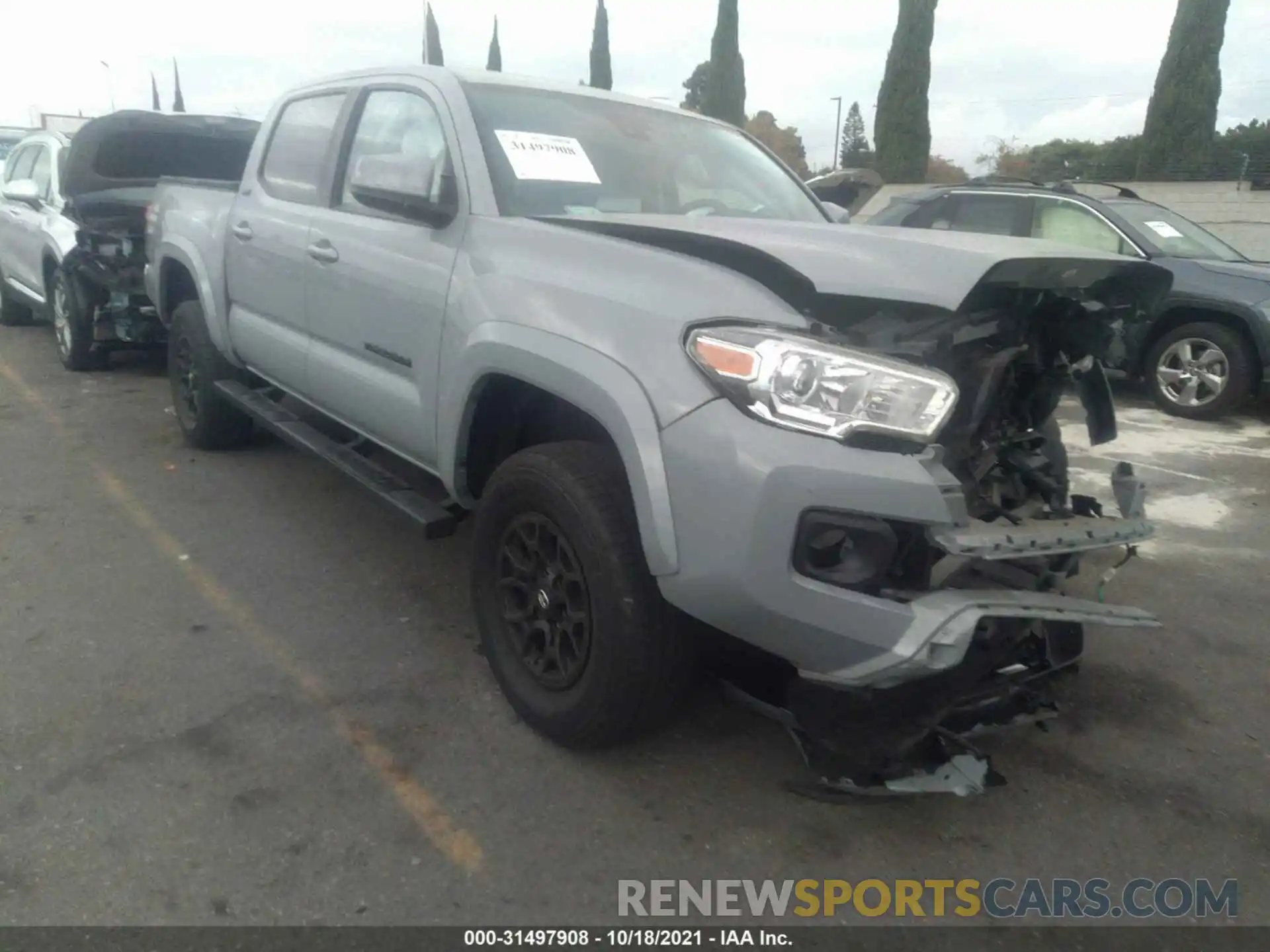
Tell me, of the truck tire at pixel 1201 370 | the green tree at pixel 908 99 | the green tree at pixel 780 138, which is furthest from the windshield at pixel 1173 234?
the green tree at pixel 780 138

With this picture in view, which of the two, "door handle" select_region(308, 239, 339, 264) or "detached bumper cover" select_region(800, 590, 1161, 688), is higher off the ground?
"door handle" select_region(308, 239, 339, 264)

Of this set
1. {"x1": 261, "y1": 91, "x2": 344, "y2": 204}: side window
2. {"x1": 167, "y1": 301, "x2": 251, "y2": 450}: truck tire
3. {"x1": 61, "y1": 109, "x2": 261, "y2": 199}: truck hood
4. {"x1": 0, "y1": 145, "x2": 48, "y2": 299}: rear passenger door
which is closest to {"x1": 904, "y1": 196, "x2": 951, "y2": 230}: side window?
{"x1": 61, "y1": 109, "x2": 261, "y2": 199}: truck hood

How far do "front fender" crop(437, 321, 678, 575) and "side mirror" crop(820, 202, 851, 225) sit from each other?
2.02m

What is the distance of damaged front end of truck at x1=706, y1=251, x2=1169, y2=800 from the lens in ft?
7.48

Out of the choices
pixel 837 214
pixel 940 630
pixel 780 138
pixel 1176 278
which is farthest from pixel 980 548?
pixel 780 138

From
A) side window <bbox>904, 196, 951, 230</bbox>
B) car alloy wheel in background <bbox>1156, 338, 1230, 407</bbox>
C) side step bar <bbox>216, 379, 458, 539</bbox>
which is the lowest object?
car alloy wheel in background <bbox>1156, 338, 1230, 407</bbox>

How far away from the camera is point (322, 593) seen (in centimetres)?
405

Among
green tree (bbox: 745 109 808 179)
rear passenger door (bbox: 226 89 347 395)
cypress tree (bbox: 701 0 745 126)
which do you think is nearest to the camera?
rear passenger door (bbox: 226 89 347 395)

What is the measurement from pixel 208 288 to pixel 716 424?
3.84 m

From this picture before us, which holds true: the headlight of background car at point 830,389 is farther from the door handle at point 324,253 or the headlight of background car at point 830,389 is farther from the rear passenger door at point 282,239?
the rear passenger door at point 282,239

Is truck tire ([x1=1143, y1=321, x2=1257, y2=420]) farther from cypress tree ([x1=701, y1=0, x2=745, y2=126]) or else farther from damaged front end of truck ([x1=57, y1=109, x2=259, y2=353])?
cypress tree ([x1=701, y1=0, x2=745, y2=126])

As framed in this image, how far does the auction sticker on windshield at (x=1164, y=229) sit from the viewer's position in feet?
27.0

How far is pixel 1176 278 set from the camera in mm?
7941

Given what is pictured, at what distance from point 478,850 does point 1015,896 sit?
4.33 ft
